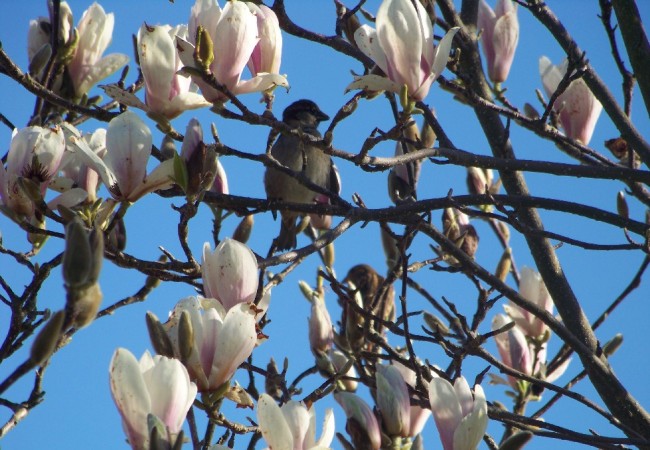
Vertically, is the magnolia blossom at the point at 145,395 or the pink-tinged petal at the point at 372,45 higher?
the pink-tinged petal at the point at 372,45

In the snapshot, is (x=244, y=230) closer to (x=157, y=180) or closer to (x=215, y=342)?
(x=157, y=180)

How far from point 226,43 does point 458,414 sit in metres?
0.92

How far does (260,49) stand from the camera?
2146 millimetres

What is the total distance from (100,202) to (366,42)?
2.40 feet

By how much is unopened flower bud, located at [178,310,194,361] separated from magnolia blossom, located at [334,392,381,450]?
47cm

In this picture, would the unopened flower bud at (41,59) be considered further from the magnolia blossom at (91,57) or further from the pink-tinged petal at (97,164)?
the pink-tinged petal at (97,164)

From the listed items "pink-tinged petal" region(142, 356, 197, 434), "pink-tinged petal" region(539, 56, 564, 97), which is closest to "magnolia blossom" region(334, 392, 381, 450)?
"pink-tinged petal" region(142, 356, 197, 434)

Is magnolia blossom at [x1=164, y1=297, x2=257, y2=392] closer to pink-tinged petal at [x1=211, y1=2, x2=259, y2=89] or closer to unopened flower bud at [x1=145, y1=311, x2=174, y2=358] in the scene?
unopened flower bud at [x1=145, y1=311, x2=174, y2=358]

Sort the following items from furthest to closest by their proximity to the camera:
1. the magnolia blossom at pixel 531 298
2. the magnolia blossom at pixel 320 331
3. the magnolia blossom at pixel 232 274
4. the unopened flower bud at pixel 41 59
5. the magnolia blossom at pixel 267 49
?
1. the magnolia blossom at pixel 531 298
2. the magnolia blossom at pixel 320 331
3. the unopened flower bud at pixel 41 59
4. the magnolia blossom at pixel 267 49
5. the magnolia blossom at pixel 232 274

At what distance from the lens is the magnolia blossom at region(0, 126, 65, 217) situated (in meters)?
2.00

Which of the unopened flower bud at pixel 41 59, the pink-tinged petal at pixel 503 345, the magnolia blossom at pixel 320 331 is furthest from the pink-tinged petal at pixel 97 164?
the pink-tinged petal at pixel 503 345

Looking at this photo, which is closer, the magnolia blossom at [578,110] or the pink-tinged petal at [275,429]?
the pink-tinged petal at [275,429]

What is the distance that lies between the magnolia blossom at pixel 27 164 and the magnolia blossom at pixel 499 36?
1547mm

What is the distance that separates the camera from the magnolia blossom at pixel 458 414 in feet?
5.19
